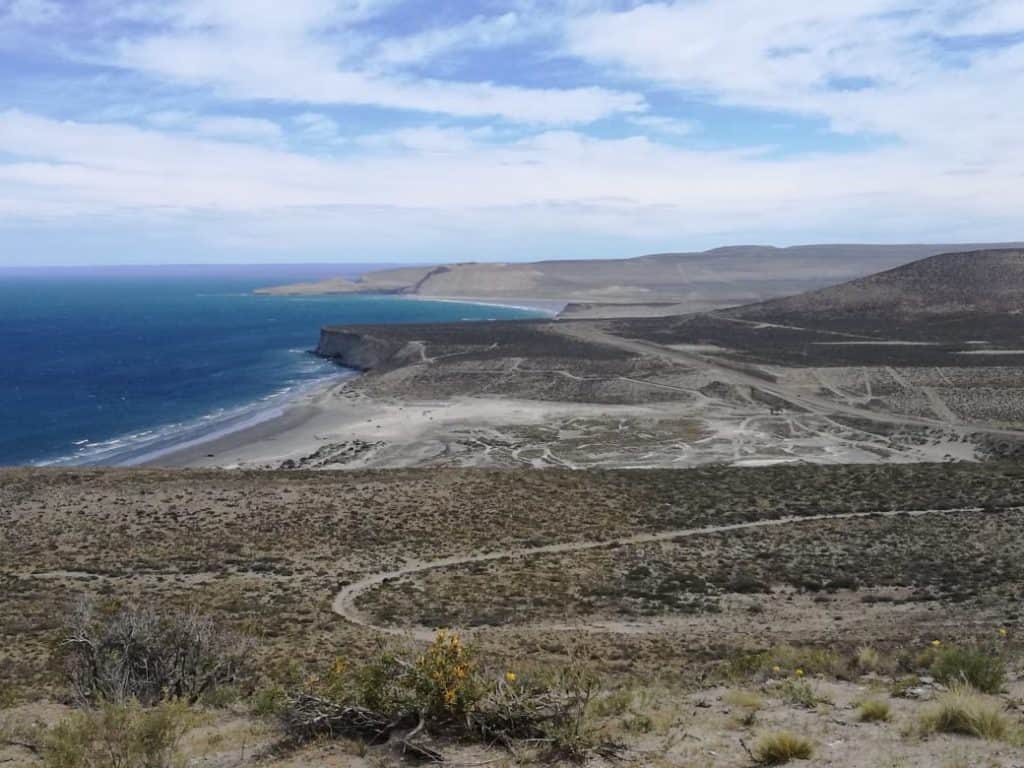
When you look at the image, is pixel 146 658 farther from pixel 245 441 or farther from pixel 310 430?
pixel 310 430

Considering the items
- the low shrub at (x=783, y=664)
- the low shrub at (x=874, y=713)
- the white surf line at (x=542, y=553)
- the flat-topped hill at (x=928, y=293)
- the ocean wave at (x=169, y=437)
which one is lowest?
the ocean wave at (x=169, y=437)

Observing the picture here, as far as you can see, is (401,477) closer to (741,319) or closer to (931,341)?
(931,341)

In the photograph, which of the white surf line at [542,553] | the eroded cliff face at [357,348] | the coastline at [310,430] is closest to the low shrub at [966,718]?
the white surf line at [542,553]

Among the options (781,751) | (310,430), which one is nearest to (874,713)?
(781,751)

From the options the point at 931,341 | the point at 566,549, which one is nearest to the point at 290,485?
the point at 566,549

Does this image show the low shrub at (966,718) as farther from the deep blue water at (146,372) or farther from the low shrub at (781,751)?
the deep blue water at (146,372)

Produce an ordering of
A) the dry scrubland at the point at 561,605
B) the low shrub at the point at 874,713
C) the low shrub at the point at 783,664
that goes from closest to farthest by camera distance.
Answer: the dry scrubland at the point at 561,605 < the low shrub at the point at 874,713 < the low shrub at the point at 783,664
